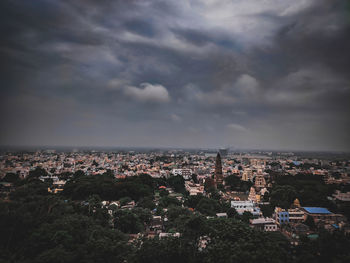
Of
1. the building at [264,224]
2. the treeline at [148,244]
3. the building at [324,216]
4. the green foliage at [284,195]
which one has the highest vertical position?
the treeline at [148,244]

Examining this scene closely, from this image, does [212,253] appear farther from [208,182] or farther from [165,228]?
[208,182]

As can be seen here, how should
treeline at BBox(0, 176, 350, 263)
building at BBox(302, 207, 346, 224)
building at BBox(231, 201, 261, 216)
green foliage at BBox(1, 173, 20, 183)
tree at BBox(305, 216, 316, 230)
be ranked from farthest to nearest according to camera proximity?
green foliage at BBox(1, 173, 20, 183) < building at BBox(231, 201, 261, 216) < building at BBox(302, 207, 346, 224) < tree at BBox(305, 216, 316, 230) < treeline at BBox(0, 176, 350, 263)

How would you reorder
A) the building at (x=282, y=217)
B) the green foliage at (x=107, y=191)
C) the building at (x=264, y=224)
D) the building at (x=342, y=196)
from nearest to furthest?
the building at (x=264, y=224) → the building at (x=282, y=217) → the building at (x=342, y=196) → the green foliage at (x=107, y=191)

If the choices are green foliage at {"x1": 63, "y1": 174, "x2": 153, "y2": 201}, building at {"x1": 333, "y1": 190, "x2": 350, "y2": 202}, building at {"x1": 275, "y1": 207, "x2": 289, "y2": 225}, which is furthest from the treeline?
building at {"x1": 333, "y1": 190, "x2": 350, "y2": 202}

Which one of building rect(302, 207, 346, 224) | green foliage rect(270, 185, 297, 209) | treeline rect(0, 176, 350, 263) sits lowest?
building rect(302, 207, 346, 224)

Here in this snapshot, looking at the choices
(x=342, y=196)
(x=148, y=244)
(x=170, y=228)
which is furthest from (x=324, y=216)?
(x=148, y=244)

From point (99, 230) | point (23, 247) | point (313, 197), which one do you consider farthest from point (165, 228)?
point (313, 197)

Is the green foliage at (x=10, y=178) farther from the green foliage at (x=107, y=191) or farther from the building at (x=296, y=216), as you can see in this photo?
the building at (x=296, y=216)

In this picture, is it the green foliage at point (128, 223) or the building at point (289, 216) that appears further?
the building at point (289, 216)

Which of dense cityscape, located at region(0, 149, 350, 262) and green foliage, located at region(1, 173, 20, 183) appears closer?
dense cityscape, located at region(0, 149, 350, 262)

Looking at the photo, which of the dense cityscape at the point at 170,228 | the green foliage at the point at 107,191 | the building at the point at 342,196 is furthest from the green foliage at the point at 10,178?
the building at the point at 342,196

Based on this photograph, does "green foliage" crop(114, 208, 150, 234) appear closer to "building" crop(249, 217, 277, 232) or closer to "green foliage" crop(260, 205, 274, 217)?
"building" crop(249, 217, 277, 232)

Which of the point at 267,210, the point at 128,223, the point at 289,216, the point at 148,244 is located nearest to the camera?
the point at 148,244

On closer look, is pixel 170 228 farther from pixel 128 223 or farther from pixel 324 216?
pixel 324 216
